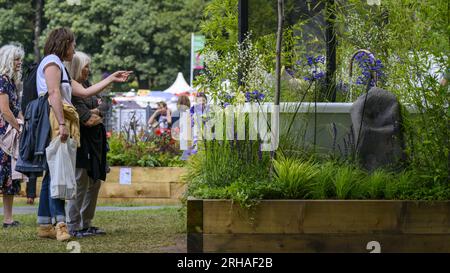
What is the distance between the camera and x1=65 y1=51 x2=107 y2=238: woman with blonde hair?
855 cm

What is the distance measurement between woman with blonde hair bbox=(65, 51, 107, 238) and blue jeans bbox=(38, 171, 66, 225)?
42cm

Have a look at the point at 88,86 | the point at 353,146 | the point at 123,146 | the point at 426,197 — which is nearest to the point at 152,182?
the point at 123,146

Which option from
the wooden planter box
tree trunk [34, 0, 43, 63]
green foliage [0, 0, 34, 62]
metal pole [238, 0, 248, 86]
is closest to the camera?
the wooden planter box

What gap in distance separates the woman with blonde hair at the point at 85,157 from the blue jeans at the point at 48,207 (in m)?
0.42

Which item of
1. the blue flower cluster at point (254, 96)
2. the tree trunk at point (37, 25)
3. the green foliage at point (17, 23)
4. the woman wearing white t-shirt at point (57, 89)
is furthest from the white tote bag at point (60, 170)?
the tree trunk at point (37, 25)

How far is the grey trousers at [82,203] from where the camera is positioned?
340 inches

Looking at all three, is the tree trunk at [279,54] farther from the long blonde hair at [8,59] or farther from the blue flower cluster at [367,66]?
the long blonde hair at [8,59]

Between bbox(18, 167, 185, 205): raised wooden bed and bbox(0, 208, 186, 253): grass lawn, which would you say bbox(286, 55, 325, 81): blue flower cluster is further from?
bbox(18, 167, 185, 205): raised wooden bed

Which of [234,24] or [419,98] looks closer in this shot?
[419,98]

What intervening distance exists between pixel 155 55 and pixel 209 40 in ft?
146

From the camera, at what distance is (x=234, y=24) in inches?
401

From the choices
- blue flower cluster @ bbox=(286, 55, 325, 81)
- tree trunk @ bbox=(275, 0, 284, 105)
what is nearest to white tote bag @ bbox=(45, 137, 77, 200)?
tree trunk @ bbox=(275, 0, 284, 105)

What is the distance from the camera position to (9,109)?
9.49 metres
